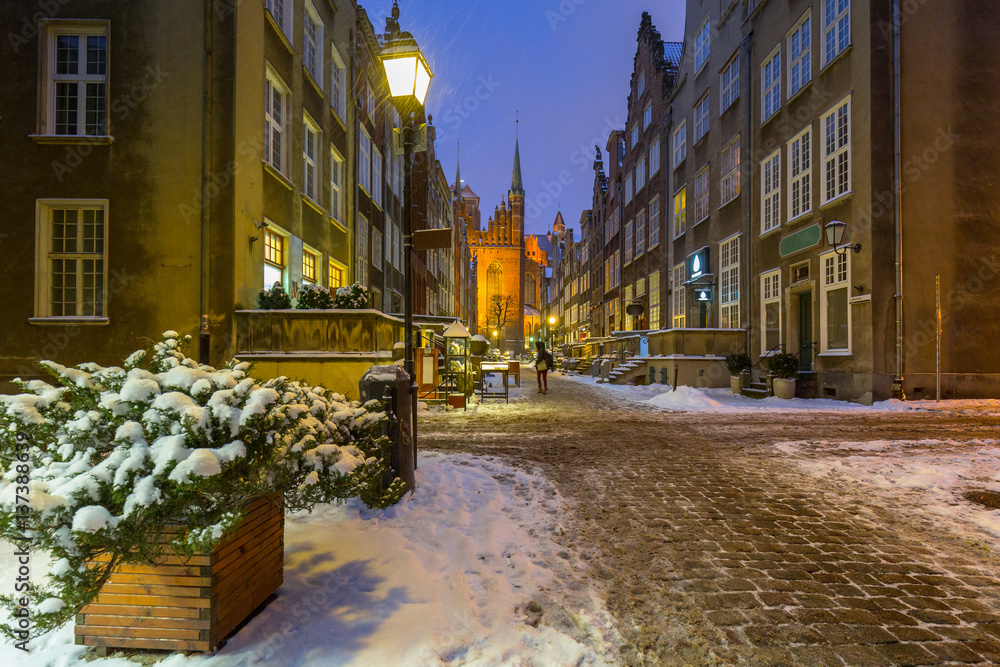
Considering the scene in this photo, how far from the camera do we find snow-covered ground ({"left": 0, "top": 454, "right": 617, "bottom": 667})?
2252 millimetres

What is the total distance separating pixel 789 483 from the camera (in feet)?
17.5

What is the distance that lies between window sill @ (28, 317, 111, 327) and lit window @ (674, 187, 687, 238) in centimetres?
2195

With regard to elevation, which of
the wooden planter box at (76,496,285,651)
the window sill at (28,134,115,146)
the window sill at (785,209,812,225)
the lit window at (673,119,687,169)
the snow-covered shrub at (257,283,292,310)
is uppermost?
the lit window at (673,119,687,169)

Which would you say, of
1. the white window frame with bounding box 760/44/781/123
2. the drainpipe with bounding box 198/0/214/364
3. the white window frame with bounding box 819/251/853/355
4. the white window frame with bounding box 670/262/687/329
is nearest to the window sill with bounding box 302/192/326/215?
the drainpipe with bounding box 198/0/214/364

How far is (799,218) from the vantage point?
1460cm

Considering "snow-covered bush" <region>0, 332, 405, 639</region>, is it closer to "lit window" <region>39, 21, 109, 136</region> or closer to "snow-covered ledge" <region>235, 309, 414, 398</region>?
"snow-covered ledge" <region>235, 309, 414, 398</region>

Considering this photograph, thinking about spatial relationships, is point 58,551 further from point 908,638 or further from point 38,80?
point 38,80

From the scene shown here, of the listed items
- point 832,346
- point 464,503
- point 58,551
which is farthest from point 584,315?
point 58,551

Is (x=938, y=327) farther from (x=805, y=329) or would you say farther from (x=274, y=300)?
(x=274, y=300)

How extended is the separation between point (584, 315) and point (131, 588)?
46946 mm

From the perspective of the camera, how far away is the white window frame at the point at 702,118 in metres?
21.3

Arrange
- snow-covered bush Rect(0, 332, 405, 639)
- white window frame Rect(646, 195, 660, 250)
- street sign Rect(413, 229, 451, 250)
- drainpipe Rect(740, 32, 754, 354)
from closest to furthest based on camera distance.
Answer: snow-covered bush Rect(0, 332, 405, 639), street sign Rect(413, 229, 451, 250), drainpipe Rect(740, 32, 754, 354), white window frame Rect(646, 195, 660, 250)

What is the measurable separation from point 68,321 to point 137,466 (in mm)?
10754

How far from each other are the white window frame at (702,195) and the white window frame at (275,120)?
16434 millimetres
